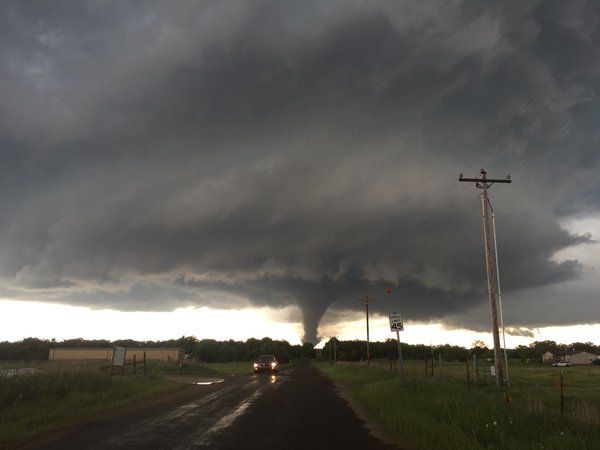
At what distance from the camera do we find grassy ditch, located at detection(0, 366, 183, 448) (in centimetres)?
1211

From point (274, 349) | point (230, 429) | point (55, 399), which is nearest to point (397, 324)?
point (230, 429)

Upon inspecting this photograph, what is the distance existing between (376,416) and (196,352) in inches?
4931

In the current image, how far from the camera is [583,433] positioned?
848 centimetres

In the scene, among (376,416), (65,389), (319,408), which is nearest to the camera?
(376,416)

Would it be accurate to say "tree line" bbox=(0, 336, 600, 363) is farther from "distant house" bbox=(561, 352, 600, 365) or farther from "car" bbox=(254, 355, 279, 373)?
"car" bbox=(254, 355, 279, 373)

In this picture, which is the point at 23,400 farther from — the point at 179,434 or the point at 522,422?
the point at 522,422

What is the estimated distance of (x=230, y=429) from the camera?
37.7ft

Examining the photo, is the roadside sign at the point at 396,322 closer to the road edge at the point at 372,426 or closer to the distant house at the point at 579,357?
the road edge at the point at 372,426

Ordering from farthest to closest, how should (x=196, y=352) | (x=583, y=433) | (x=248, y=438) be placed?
(x=196, y=352), (x=248, y=438), (x=583, y=433)

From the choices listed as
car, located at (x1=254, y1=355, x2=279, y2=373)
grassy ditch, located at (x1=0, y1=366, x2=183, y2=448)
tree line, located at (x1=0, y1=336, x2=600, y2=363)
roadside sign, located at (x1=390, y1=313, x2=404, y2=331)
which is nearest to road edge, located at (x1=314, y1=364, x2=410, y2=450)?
roadside sign, located at (x1=390, y1=313, x2=404, y2=331)

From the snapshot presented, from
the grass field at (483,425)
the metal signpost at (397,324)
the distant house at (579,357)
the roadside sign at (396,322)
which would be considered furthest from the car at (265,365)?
the distant house at (579,357)

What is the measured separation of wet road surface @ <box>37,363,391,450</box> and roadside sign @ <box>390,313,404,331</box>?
5.19m

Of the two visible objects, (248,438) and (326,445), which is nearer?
(326,445)

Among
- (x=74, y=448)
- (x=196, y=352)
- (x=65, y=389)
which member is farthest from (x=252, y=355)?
(x=74, y=448)
